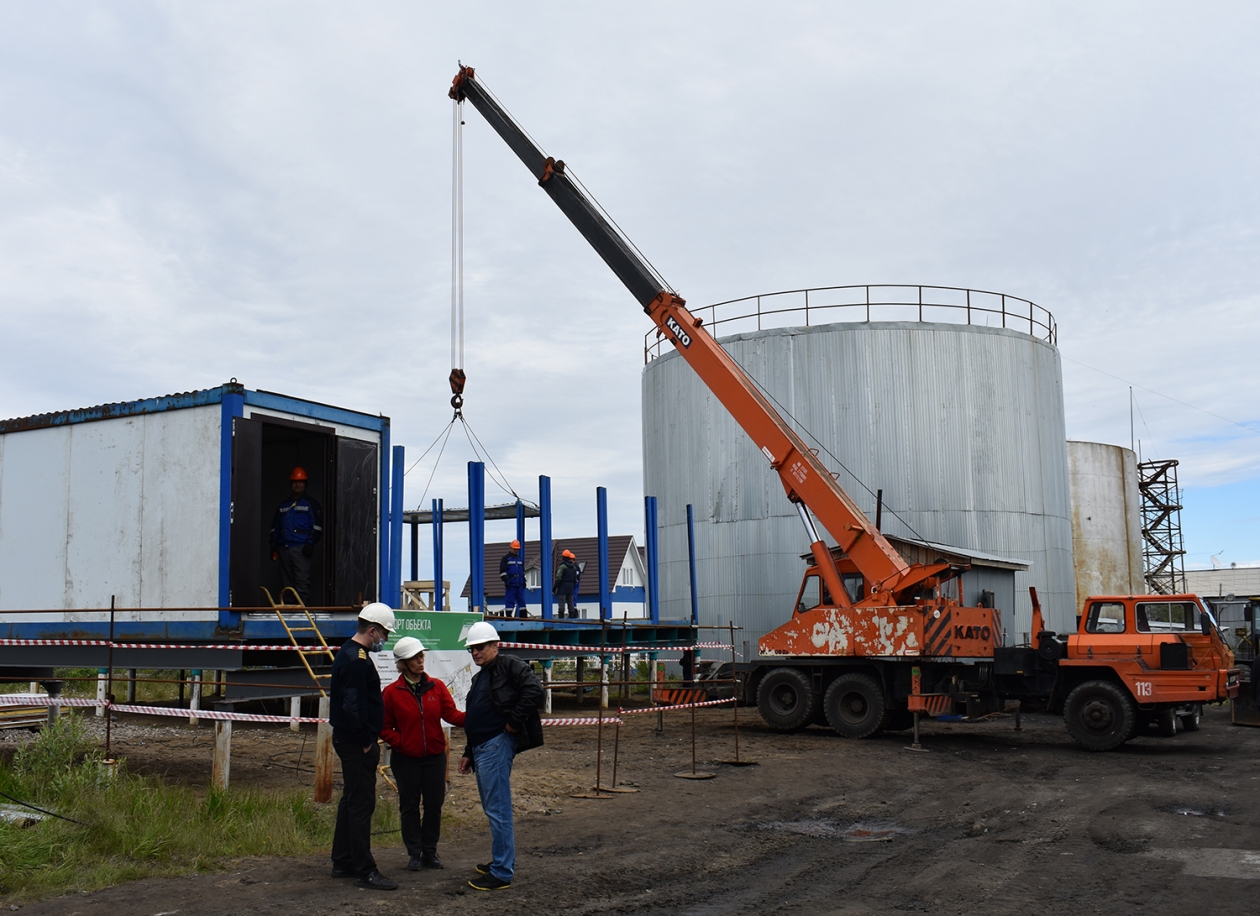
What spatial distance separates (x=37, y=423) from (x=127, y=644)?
3.03 metres

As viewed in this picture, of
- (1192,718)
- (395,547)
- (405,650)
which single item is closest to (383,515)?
(395,547)

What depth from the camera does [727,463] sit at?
2488 centimetres

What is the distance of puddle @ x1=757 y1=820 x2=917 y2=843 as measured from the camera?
914 centimetres

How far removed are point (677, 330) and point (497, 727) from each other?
38.8 ft

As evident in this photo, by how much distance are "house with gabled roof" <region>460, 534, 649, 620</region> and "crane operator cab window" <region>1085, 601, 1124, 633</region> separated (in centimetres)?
3277

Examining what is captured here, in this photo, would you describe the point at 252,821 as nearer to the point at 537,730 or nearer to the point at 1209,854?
the point at 537,730

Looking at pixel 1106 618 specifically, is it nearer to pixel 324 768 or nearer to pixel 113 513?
pixel 324 768

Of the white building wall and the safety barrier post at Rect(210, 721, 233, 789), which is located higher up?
the white building wall

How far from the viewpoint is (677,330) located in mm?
18359

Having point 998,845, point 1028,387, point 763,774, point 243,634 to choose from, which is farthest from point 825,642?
point 1028,387

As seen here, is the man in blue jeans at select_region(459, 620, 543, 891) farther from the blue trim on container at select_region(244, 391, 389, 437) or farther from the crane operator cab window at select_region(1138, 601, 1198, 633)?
the crane operator cab window at select_region(1138, 601, 1198, 633)

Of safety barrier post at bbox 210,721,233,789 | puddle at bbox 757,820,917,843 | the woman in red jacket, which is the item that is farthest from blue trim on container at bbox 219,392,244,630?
puddle at bbox 757,820,917,843

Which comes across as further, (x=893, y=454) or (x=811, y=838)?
(x=893, y=454)

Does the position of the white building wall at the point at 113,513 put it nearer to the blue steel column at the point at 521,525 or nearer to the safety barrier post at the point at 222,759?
the safety barrier post at the point at 222,759
